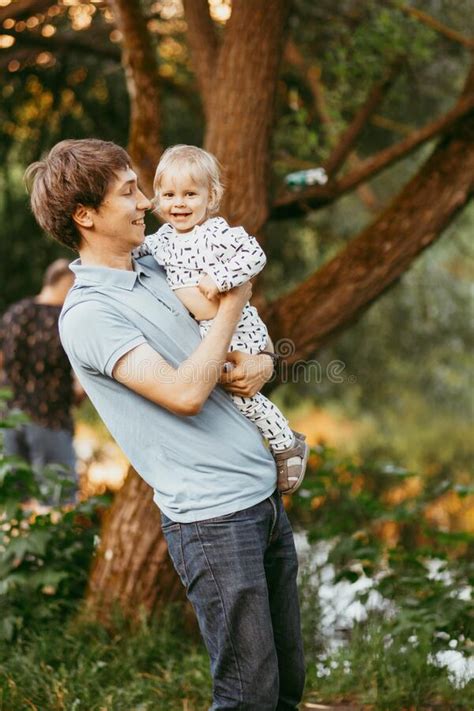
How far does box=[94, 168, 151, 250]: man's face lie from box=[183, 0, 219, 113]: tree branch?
6.26ft

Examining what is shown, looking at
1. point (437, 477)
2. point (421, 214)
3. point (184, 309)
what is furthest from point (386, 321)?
point (184, 309)

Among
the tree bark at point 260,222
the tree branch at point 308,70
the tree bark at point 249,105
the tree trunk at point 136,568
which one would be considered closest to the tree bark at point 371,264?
the tree bark at point 260,222

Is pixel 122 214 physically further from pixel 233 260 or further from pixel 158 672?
pixel 158 672

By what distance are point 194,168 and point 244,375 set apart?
518 mm

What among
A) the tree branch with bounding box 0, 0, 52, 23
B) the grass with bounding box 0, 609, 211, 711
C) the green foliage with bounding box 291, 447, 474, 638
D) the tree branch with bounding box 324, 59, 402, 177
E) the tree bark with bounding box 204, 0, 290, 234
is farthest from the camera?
the tree branch with bounding box 0, 0, 52, 23

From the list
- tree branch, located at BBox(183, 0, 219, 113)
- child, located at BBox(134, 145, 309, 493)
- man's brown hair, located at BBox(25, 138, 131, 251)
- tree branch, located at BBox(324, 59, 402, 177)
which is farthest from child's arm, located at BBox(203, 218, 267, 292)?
tree branch, located at BBox(324, 59, 402, 177)

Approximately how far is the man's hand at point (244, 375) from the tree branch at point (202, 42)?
205 centimetres

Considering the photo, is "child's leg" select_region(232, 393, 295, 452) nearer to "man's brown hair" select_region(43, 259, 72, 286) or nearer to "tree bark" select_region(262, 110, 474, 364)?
"tree bark" select_region(262, 110, 474, 364)

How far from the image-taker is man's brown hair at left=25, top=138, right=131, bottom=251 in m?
2.11

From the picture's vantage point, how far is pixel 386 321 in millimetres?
7629

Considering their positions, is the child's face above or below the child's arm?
above

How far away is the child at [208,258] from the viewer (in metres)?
2.16

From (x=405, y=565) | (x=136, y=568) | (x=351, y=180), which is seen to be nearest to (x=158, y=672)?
(x=136, y=568)

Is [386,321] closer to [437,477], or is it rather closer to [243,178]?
[437,477]
